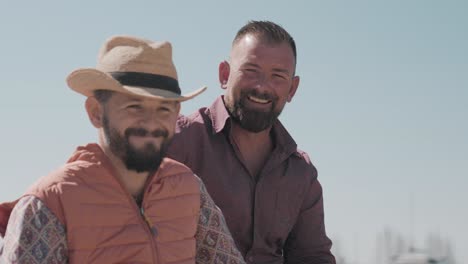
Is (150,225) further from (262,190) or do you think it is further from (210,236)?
(262,190)

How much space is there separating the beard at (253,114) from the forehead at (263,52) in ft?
0.71

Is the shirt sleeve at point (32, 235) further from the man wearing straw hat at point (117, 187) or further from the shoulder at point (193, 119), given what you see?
the shoulder at point (193, 119)

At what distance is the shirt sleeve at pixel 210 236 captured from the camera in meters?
4.72

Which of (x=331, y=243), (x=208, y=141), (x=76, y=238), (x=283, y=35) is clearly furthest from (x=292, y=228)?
(x=76, y=238)

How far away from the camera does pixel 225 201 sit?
5.66m

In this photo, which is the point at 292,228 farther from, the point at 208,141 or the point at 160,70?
the point at 160,70

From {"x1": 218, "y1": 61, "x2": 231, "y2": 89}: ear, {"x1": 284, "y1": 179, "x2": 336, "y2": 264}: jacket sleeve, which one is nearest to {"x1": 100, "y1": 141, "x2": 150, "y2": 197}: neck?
{"x1": 218, "y1": 61, "x2": 231, "y2": 89}: ear

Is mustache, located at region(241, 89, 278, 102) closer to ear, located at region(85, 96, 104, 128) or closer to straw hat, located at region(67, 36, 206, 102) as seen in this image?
straw hat, located at region(67, 36, 206, 102)

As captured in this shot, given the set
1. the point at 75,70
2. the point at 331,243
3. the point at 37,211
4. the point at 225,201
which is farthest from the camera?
the point at 331,243

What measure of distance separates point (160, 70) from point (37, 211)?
0.90 m

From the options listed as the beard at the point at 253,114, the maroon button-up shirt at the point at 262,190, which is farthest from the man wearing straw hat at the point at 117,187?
the beard at the point at 253,114

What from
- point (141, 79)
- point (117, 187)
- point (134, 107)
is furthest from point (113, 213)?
point (141, 79)

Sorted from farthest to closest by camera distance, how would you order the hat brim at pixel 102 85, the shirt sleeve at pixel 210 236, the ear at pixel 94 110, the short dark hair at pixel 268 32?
the short dark hair at pixel 268 32
the shirt sleeve at pixel 210 236
the ear at pixel 94 110
the hat brim at pixel 102 85

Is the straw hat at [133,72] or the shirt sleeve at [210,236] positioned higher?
the straw hat at [133,72]
